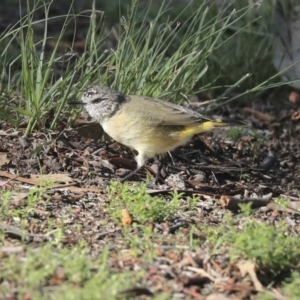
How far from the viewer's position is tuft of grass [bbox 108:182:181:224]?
4.69 m

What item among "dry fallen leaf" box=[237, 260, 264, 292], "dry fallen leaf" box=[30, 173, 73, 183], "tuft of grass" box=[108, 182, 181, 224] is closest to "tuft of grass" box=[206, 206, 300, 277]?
"dry fallen leaf" box=[237, 260, 264, 292]

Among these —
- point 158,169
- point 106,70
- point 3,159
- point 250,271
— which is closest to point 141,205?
point 250,271

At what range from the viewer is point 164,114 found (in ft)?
19.5

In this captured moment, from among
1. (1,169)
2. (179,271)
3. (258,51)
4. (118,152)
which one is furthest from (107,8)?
(179,271)

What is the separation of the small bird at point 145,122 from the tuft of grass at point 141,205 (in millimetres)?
861

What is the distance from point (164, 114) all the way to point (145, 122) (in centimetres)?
16

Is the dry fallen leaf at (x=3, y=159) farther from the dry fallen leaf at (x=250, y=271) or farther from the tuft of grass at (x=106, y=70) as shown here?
the dry fallen leaf at (x=250, y=271)

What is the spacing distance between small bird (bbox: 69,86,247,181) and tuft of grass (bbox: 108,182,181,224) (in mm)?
861

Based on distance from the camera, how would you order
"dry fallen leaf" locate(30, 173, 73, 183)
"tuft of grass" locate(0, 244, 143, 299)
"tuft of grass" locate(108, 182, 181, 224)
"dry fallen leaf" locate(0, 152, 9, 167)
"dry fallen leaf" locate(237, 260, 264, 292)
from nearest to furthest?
"tuft of grass" locate(0, 244, 143, 299) < "dry fallen leaf" locate(237, 260, 264, 292) < "tuft of grass" locate(108, 182, 181, 224) < "dry fallen leaf" locate(30, 173, 73, 183) < "dry fallen leaf" locate(0, 152, 9, 167)

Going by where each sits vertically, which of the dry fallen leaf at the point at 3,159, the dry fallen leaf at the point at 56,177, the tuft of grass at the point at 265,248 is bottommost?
the dry fallen leaf at the point at 3,159

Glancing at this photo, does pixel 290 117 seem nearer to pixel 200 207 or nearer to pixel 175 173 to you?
pixel 175 173

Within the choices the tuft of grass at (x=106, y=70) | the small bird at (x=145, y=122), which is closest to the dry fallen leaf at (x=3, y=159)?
the tuft of grass at (x=106, y=70)

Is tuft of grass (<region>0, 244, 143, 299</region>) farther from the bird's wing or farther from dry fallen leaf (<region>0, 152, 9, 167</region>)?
the bird's wing

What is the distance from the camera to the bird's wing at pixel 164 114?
5.94m
